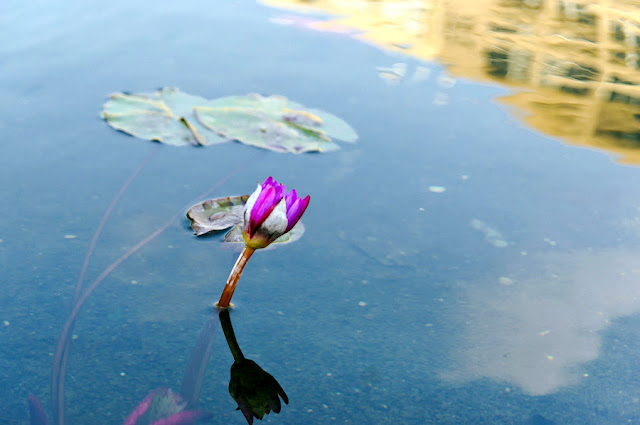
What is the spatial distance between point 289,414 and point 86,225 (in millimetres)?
837

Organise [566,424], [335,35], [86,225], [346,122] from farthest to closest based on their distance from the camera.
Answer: [335,35] < [346,122] < [86,225] < [566,424]

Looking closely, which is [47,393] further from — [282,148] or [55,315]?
[282,148]

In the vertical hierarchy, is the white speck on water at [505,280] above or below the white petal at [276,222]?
below

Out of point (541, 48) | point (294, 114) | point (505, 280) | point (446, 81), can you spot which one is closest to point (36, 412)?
point (505, 280)

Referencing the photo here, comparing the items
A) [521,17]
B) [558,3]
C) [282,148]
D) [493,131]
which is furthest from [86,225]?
→ [558,3]

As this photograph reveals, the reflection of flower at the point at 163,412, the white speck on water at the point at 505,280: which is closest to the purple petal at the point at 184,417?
the reflection of flower at the point at 163,412

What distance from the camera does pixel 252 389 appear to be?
3.97ft

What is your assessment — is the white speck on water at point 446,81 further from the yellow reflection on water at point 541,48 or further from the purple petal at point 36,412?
the purple petal at point 36,412

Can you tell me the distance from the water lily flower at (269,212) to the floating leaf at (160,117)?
89 cm

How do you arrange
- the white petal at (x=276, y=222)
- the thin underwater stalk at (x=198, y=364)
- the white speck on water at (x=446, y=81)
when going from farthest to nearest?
the white speck on water at (x=446, y=81)
the white petal at (x=276, y=222)
the thin underwater stalk at (x=198, y=364)

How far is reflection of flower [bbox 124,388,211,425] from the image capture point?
1.09 m

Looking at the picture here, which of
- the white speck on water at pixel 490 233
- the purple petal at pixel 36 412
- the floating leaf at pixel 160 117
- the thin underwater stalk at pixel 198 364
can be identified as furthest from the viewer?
the floating leaf at pixel 160 117

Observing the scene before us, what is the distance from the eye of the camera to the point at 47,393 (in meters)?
1.14

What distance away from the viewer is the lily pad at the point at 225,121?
216 cm
